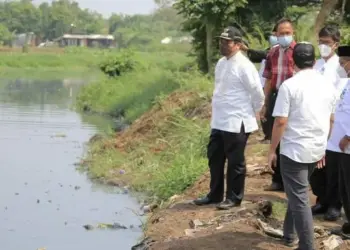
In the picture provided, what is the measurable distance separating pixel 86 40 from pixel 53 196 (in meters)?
92.8

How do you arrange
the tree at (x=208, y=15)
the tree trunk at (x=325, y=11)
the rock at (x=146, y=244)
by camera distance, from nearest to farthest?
the rock at (x=146, y=244)
the tree trunk at (x=325, y=11)
the tree at (x=208, y=15)

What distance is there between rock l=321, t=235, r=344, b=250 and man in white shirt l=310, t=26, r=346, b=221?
0.65 meters

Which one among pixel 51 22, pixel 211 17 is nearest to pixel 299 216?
pixel 211 17

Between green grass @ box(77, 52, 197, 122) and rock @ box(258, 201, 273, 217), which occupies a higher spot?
rock @ box(258, 201, 273, 217)

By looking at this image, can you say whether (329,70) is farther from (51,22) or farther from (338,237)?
(51,22)

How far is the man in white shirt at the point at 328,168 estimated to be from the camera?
680 centimetres

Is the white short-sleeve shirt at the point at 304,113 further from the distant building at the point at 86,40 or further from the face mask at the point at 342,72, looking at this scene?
the distant building at the point at 86,40

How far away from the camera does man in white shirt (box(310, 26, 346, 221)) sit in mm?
6805

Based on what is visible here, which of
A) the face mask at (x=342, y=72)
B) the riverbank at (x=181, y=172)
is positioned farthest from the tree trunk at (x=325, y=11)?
the face mask at (x=342, y=72)

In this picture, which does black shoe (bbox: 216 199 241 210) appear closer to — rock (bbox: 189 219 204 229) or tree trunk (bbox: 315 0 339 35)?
rock (bbox: 189 219 204 229)

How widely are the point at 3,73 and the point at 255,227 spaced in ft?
160

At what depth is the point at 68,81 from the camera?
48.0 m

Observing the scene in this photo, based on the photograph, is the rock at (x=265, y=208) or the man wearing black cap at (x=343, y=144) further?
the rock at (x=265, y=208)

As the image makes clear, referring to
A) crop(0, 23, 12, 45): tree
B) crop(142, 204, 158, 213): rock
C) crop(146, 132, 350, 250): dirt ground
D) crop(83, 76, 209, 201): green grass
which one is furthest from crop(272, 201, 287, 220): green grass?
crop(0, 23, 12, 45): tree
